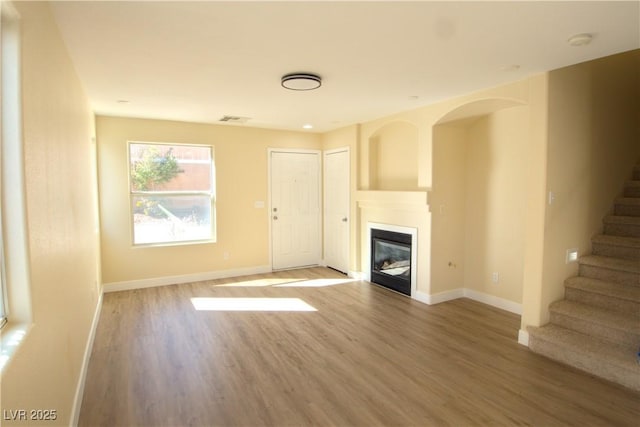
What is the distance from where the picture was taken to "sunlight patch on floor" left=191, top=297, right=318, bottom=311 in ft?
14.1

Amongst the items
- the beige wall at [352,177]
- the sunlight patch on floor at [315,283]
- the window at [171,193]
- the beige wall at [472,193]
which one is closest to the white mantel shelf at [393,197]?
the beige wall at [472,193]

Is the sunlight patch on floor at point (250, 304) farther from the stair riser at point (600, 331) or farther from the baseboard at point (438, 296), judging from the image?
the stair riser at point (600, 331)

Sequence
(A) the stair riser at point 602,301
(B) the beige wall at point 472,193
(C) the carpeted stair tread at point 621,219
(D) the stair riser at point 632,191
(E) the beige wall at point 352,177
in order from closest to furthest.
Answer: (A) the stair riser at point 602,301 → (C) the carpeted stair tread at point 621,219 → (D) the stair riser at point 632,191 → (B) the beige wall at point 472,193 → (E) the beige wall at point 352,177

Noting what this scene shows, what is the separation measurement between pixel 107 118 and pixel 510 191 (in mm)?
5274

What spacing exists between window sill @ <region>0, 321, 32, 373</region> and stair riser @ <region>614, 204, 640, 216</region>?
16.0 ft

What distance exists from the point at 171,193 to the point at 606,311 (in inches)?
209

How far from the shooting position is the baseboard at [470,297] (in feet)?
13.6

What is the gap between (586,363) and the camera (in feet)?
9.21

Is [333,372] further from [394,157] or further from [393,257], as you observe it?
[394,157]

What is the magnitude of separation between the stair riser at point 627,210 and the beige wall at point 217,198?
4.32 metres

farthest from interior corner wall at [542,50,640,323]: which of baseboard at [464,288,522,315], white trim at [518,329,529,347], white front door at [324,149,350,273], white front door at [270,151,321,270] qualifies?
white front door at [270,151,321,270]

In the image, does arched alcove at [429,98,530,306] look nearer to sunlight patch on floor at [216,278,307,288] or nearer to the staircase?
the staircase

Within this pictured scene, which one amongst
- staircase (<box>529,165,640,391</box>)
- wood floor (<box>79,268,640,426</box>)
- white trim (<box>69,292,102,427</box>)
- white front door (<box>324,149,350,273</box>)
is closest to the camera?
white trim (<box>69,292,102,427</box>)

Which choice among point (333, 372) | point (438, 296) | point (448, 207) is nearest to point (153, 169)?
point (333, 372)
